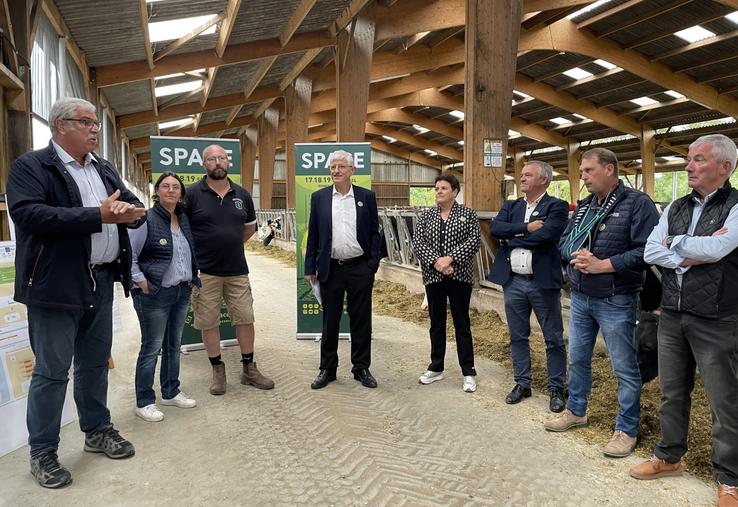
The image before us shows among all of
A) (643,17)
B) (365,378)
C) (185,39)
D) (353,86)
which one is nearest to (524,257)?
(365,378)

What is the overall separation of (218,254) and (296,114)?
45.9 ft

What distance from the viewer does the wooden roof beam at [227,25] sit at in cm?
870

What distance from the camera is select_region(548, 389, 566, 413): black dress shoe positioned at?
339 cm

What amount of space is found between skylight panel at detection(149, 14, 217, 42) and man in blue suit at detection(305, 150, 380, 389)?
23.6 feet

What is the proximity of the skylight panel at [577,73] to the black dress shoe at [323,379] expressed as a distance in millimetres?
14323

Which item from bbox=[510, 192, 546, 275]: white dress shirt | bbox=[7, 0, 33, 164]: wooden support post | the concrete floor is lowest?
the concrete floor

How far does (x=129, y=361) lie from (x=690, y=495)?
433 cm

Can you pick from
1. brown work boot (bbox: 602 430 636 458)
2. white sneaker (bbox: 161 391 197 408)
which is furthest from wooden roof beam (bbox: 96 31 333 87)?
brown work boot (bbox: 602 430 636 458)

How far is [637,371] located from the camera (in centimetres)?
281

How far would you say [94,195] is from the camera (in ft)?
8.42

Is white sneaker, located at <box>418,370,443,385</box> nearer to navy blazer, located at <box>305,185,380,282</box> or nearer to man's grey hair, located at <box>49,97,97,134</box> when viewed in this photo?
navy blazer, located at <box>305,185,380,282</box>

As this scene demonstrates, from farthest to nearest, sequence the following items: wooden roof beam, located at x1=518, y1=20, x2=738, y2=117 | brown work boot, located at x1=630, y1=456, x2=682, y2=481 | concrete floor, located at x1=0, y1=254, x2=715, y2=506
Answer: wooden roof beam, located at x1=518, y1=20, x2=738, y2=117, brown work boot, located at x1=630, y1=456, x2=682, y2=481, concrete floor, located at x1=0, y1=254, x2=715, y2=506

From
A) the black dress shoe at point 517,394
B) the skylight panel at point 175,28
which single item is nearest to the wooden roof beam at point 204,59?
the skylight panel at point 175,28

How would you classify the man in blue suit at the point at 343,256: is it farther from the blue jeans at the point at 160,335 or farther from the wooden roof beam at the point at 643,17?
the wooden roof beam at the point at 643,17
